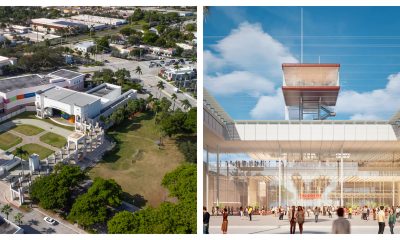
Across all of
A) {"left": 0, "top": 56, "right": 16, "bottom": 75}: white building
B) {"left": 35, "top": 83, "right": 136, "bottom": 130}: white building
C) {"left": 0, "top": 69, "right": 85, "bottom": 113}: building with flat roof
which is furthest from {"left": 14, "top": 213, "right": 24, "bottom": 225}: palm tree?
{"left": 0, "top": 56, "right": 16, "bottom": 75}: white building

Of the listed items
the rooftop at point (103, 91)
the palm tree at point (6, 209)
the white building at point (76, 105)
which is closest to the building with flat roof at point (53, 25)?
the rooftop at point (103, 91)

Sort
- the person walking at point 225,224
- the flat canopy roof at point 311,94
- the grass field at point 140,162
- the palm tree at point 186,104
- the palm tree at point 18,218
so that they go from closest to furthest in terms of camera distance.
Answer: the person walking at point 225,224 < the flat canopy roof at point 311,94 < the palm tree at point 18,218 < the grass field at point 140,162 < the palm tree at point 186,104

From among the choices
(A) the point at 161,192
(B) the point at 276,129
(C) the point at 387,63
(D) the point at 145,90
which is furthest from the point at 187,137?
(C) the point at 387,63

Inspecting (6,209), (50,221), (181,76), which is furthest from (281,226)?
(181,76)

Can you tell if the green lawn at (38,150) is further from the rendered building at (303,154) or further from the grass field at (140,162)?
the rendered building at (303,154)

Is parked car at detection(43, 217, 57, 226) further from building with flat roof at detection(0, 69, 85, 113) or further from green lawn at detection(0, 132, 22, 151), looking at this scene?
building with flat roof at detection(0, 69, 85, 113)

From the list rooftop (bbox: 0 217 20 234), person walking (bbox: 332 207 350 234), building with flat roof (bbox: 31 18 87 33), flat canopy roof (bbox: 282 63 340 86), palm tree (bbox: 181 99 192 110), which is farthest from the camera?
building with flat roof (bbox: 31 18 87 33)
